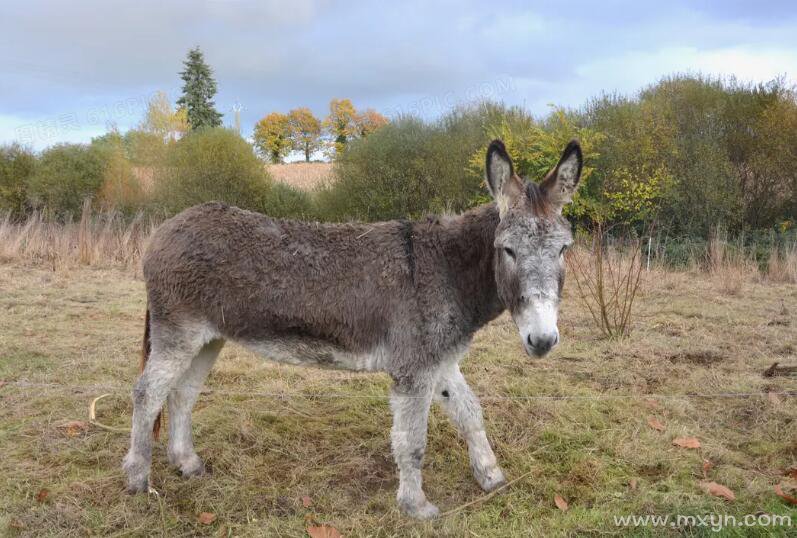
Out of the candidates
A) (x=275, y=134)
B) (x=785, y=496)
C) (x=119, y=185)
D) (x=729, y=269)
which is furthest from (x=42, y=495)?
(x=275, y=134)

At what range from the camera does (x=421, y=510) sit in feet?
11.7

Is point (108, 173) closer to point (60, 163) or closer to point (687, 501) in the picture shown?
point (60, 163)

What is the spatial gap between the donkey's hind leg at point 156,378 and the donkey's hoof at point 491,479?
2.14 metres

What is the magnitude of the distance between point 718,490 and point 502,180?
2474 millimetres

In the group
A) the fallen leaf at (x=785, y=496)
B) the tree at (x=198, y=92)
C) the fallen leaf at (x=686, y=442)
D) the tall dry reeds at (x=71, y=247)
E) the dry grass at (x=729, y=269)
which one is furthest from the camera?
the tree at (x=198, y=92)

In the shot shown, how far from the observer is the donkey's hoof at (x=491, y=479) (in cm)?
388

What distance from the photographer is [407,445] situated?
11.6ft

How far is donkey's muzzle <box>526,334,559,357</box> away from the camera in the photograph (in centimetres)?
288

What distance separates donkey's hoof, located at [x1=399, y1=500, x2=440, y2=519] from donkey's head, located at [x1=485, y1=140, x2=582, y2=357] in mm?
1343

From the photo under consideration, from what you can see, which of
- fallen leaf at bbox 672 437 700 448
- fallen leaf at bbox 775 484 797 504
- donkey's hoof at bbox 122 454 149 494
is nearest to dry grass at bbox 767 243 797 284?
fallen leaf at bbox 672 437 700 448

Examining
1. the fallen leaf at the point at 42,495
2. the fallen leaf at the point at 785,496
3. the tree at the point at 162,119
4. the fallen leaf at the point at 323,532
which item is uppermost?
the tree at the point at 162,119

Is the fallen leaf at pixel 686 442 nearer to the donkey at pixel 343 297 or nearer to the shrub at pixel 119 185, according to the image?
the donkey at pixel 343 297

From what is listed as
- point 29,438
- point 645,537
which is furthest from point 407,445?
point 29,438

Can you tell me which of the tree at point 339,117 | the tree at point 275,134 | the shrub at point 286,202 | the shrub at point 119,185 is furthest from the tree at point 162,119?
the tree at point 275,134
